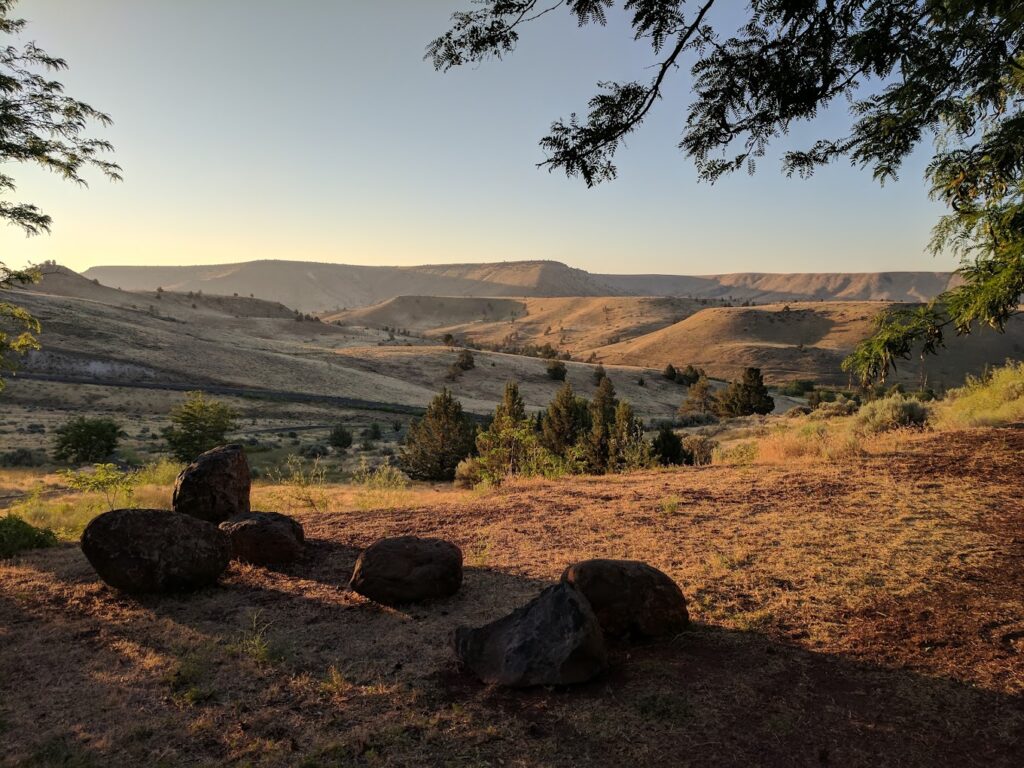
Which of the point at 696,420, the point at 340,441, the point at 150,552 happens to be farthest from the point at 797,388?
the point at 150,552

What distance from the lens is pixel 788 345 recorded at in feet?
286

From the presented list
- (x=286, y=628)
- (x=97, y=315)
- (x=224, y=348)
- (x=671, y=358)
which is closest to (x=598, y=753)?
(x=286, y=628)

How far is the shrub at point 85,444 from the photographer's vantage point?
25.2 meters

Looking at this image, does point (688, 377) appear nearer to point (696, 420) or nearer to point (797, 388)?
point (797, 388)

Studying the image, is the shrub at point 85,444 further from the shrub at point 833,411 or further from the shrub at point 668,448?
the shrub at point 833,411

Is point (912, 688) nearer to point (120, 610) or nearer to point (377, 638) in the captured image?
point (377, 638)

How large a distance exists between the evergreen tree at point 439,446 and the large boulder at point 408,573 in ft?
56.0

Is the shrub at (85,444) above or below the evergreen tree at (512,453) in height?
below

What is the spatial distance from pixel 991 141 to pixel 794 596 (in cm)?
543

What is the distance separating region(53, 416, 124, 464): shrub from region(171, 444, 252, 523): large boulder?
65.7ft

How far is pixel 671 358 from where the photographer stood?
290 ft

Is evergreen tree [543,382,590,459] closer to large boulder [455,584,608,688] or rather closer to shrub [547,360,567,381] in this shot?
large boulder [455,584,608,688]

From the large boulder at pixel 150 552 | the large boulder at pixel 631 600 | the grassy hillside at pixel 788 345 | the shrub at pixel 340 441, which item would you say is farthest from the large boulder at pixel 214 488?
the grassy hillside at pixel 788 345

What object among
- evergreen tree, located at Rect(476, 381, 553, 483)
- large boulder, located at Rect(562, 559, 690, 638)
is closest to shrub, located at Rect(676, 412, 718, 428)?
evergreen tree, located at Rect(476, 381, 553, 483)
